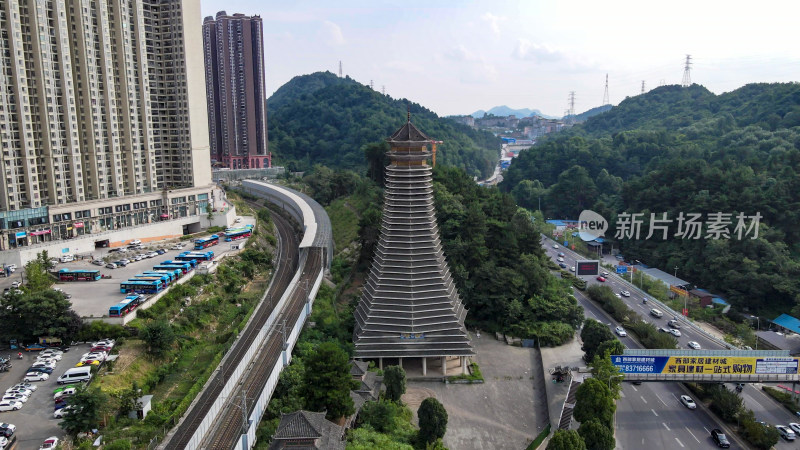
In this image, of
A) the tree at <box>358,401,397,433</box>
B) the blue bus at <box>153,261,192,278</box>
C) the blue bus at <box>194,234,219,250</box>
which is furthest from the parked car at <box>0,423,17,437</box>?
the blue bus at <box>194,234,219,250</box>

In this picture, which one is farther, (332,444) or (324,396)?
(324,396)

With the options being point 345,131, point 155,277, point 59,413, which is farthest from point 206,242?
point 345,131

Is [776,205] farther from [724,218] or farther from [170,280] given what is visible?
[170,280]

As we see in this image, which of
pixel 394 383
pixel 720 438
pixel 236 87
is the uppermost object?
pixel 236 87

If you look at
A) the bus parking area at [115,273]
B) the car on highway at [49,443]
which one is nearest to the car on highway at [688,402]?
the car on highway at [49,443]

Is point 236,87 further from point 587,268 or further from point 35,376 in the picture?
point 35,376

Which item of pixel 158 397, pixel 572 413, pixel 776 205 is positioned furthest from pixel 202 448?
pixel 776 205
